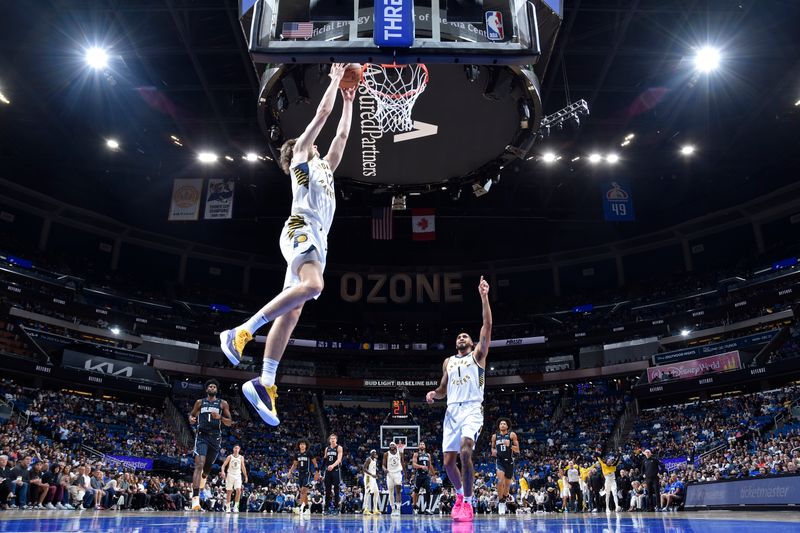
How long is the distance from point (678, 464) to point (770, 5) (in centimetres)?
1868

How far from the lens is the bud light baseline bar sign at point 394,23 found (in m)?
6.32

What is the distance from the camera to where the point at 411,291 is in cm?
4244

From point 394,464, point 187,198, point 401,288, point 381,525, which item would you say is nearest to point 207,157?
point 187,198

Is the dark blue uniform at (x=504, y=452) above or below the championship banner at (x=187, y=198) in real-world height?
below

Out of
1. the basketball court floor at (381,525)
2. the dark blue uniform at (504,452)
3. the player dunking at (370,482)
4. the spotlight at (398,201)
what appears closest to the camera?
the basketball court floor at (381,525)

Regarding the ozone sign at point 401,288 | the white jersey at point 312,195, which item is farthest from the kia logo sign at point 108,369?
the white jersey at point 312,195

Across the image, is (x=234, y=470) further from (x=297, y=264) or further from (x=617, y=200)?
(x=617, y=200)

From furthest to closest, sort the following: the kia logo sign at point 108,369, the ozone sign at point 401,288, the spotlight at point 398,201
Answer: the ozone sign at point 401,288 → the kia logo sign at point 108,369 → the spotlight at point 398,201

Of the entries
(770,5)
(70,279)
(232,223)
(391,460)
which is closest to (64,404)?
(70,279)

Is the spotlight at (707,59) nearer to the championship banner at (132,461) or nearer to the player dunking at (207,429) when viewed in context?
the player dunking at (207,429)

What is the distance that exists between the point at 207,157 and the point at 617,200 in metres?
18.0

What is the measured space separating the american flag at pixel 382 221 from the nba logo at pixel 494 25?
17.3 m

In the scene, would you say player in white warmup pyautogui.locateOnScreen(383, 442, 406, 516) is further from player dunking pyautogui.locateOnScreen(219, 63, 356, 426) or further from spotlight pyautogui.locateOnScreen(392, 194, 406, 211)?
player dunking pyautogui.locateOnScreen(219, 63, 356, 426)

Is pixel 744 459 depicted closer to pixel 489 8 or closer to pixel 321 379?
pixel 489 8
